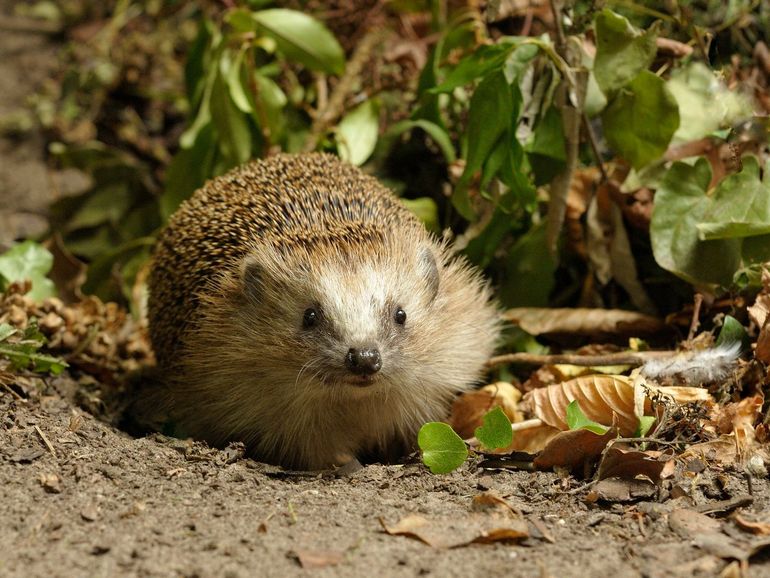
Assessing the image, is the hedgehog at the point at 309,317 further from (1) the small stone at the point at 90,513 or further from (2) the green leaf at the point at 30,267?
(1) the small stone at the point at 90,513

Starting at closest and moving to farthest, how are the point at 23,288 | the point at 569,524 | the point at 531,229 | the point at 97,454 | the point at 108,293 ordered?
the point at 569,524 < the point at 97,454 < the point at 23,288 < the point at 531,229 < the point at 108,293

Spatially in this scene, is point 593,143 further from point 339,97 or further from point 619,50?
point 339,97

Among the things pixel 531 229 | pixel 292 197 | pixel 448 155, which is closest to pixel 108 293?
pixel 292 197

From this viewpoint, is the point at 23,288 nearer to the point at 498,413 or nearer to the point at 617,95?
the point at 498,413

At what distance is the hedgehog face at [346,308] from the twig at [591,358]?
0.55 meters

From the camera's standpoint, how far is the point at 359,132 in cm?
497

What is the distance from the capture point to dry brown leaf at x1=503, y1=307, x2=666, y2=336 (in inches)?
162

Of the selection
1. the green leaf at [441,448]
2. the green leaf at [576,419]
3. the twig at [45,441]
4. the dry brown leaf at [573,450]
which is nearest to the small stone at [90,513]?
the twig at [45,441]

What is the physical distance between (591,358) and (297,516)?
5.51 feet

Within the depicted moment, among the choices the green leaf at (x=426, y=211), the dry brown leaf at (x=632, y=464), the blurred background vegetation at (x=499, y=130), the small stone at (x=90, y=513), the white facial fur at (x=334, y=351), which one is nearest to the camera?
the small stone at (x=90, y=513)

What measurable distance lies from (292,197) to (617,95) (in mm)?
1620

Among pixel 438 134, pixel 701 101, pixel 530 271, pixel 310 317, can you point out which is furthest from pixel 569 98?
pixel 310 317

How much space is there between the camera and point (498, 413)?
3180 millimetres

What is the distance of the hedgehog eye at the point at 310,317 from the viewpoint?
3.60 m
